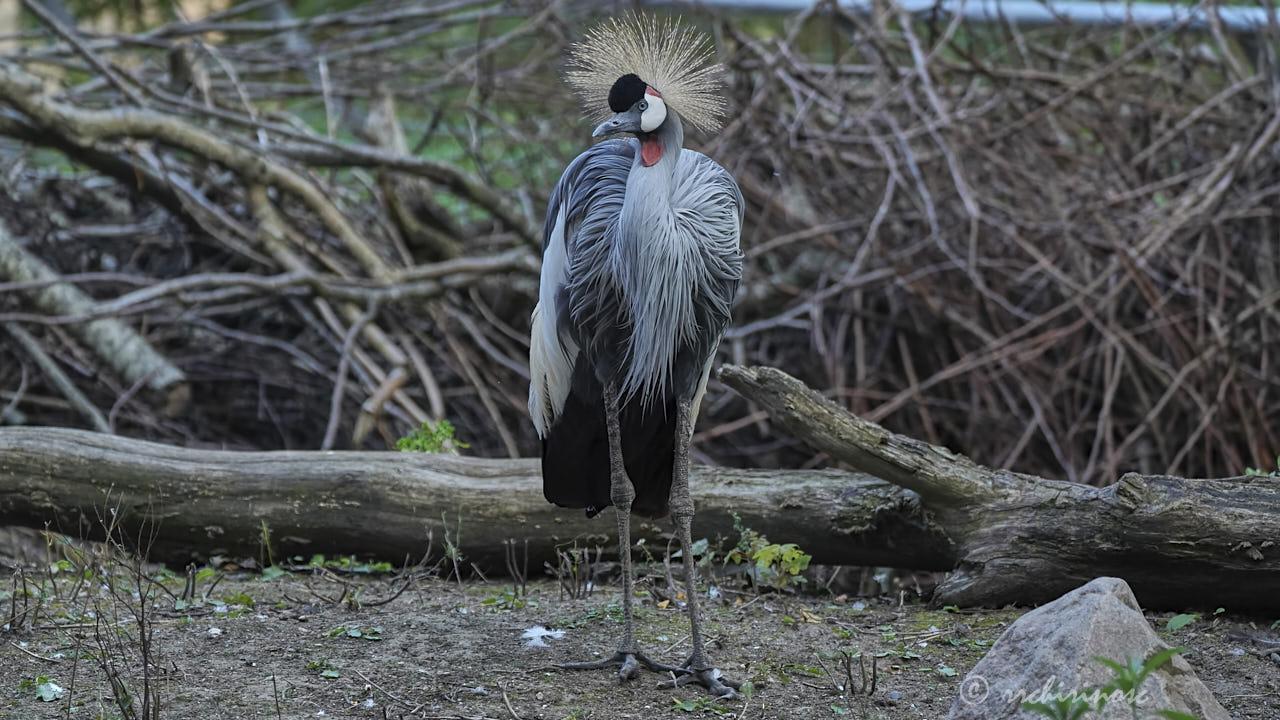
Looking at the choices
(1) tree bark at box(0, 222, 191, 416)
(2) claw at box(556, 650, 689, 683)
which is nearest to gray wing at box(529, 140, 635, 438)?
(2) claw at box(556, 650, 689, 683)

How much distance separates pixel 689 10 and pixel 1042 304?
291cm

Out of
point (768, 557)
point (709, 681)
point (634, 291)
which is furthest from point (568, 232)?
point (709, 681)

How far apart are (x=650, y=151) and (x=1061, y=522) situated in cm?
177

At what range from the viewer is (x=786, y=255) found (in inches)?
298

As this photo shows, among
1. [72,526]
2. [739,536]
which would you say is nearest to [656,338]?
[739,536]

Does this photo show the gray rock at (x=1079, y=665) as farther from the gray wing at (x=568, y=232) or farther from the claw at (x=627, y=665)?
the gray wing at (x=568, y=232)

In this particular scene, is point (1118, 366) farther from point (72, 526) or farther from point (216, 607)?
point (72, 526)

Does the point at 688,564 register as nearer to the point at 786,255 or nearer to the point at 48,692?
the point at 48,692

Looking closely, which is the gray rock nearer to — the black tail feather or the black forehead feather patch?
the black tail feather

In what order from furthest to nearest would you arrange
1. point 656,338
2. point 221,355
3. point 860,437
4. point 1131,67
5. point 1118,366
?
point 1131,67 → point 221,355 → point 1118,366 → point 860,437 → point 656,338

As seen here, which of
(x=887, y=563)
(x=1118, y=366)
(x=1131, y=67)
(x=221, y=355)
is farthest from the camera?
(x=1131, y=67)

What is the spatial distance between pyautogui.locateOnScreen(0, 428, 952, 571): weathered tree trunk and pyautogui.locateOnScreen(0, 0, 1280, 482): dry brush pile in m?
1.37

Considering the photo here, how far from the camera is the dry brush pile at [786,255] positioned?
6.26 meters

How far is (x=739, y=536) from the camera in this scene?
4461mm
